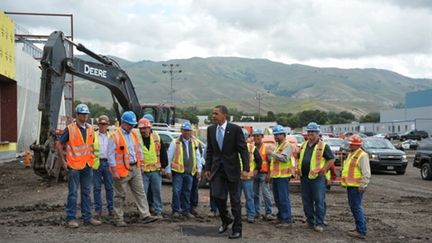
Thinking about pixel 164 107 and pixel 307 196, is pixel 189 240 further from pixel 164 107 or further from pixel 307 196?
pixel 164 107

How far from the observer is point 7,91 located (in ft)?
103

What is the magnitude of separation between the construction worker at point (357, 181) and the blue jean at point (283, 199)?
1178mm

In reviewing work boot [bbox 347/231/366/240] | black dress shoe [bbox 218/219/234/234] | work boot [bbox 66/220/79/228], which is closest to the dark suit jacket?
black dress shoe [bbox 218/219/234/234]

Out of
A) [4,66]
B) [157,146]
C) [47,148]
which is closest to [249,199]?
[157,146]

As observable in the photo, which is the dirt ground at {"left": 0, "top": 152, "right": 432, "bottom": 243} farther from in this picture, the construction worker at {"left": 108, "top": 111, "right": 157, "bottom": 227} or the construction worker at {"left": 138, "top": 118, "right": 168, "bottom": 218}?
the construction worker at {"left": 138, "top": 118, "right": 168, "bottom": 218}

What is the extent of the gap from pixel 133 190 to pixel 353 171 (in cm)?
388

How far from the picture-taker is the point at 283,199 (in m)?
10.6

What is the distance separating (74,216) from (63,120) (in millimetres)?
27953

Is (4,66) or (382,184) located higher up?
(4,66)

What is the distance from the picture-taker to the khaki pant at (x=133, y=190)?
33.0 feet

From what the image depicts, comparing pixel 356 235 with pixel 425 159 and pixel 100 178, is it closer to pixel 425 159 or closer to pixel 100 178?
pixel 100 178

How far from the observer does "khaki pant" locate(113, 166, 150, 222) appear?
33.0 feet

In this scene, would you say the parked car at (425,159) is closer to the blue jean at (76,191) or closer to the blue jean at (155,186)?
the blue jean at (155,186)

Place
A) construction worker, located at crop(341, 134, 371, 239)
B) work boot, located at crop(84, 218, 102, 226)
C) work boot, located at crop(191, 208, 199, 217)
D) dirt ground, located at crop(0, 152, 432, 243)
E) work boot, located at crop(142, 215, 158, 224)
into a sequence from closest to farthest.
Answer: dirt ground, located at crop(0, 152, 432, 243), construction worker, located at crop(341, 134, 371, 239), work boot, located at crop(84, 218, 102, 226), work boot, located at crop(142, 215, 158, 224), work boot, located at crop(191, 208, 199, 217)
